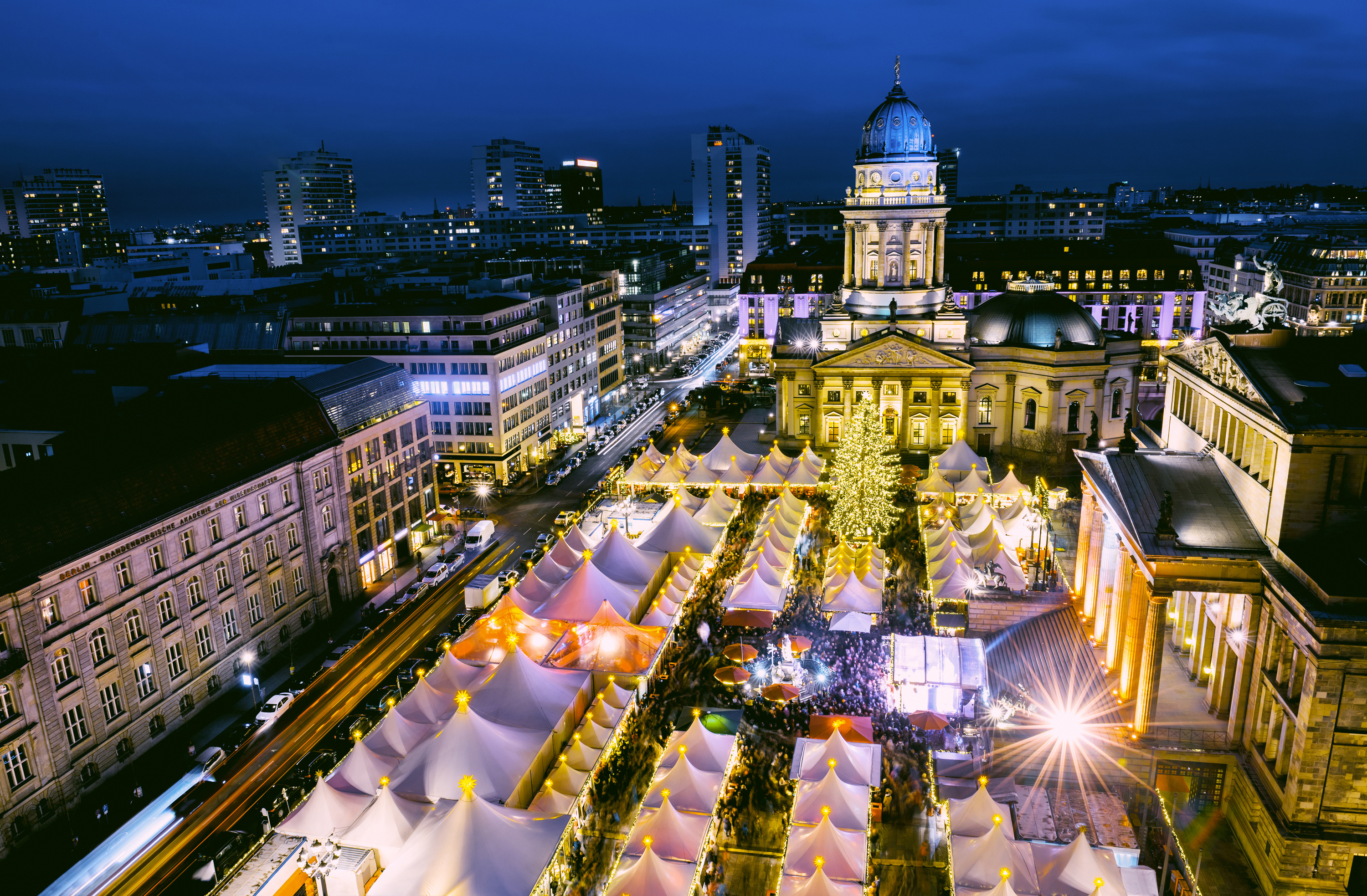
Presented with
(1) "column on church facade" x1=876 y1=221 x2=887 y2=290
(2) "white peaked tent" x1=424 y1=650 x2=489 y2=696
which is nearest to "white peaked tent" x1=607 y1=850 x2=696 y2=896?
(2) "white peaked tent" x1=424 y1=650 x2=489 y2=696

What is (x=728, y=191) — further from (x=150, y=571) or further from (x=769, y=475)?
(x=150, y=571)

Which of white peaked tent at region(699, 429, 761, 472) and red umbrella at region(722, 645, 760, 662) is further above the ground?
white peaked tent at region(699, 429, 761, 472)

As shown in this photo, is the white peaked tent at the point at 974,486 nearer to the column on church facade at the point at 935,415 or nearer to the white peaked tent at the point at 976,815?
the column on church facade at the point at 935,415

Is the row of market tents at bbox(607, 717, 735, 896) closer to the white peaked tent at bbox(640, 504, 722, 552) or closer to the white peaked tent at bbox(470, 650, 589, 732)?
the white peaked tent at bbox(470, 650, 589, 732)

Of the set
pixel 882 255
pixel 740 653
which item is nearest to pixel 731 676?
pixel 740 653

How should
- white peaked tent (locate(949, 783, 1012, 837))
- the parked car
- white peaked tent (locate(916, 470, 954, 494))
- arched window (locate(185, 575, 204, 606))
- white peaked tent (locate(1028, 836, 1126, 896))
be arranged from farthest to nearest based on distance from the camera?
white peaked tent (locate(916, 470, 954, 494))
arched window (locate(185, 575, 204, 606))
the parked car
white peaked tent (locate(949, 783, 1012, 837))
white peaked tent (locate(1028, 836, 1126, 896))

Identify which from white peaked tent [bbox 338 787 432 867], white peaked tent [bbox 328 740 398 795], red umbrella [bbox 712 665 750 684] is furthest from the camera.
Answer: red umbrella [bbox 712 665 750 684]

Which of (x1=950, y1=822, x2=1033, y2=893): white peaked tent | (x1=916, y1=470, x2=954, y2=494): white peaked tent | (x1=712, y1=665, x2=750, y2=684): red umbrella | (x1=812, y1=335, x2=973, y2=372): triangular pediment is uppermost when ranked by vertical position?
(x1=812, y1=335, x2=973, y2=372): triangular pediment
